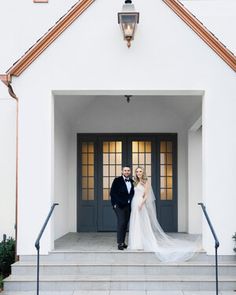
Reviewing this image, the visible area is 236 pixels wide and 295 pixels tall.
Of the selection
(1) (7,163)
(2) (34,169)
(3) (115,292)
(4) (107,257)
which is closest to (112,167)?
(1) (7,163)

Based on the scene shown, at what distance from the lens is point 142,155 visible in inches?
543

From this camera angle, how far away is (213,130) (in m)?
10.1

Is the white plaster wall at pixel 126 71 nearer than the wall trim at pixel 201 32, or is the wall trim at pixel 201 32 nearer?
the wall trim at pixel 201 32

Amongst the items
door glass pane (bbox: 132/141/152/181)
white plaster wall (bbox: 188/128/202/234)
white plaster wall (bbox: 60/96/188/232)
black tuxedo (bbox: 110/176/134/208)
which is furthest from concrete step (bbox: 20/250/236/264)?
door glass pane (bbox: 132/141/152/181)

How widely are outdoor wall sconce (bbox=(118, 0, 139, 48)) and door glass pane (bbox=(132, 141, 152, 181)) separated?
4283 mm

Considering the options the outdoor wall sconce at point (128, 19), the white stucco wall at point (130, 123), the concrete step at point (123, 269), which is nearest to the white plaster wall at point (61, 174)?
the white stucco wall at point (130, 123)

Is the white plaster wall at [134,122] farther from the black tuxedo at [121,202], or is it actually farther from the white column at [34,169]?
the white column at [34,169]

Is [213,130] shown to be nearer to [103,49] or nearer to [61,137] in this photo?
[103,49]

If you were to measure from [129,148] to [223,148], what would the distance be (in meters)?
4.08

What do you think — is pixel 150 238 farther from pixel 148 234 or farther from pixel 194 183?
pixel 194 183

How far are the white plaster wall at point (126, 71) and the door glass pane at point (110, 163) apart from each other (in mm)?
3771

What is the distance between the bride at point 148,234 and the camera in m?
9.95

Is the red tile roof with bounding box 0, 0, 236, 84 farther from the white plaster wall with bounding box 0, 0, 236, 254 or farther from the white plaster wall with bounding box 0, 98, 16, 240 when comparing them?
the white plaster wall with bounding box 0, 98, 16, 240

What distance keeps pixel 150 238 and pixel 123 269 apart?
1.05 metres
